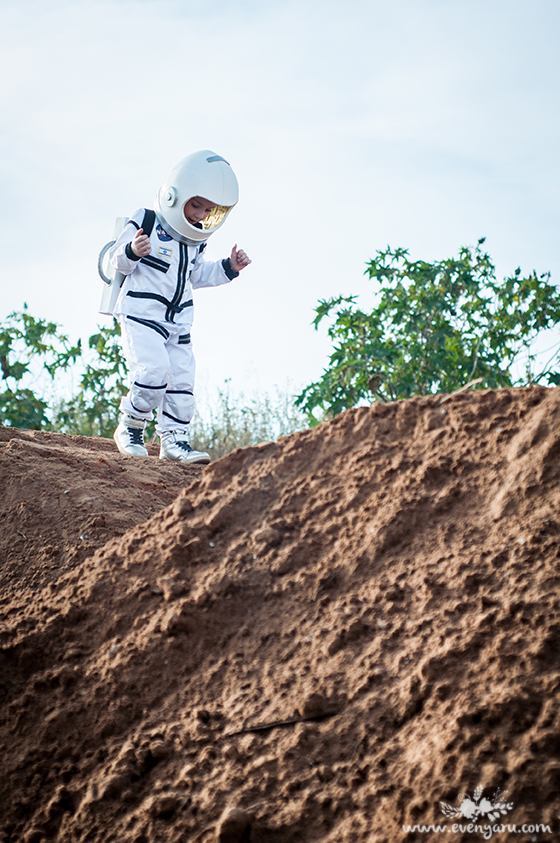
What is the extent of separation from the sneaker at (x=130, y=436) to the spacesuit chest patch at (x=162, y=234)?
49.6 inches

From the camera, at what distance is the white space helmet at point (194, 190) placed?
14.9 ft

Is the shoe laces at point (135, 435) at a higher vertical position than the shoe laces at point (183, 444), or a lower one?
higher

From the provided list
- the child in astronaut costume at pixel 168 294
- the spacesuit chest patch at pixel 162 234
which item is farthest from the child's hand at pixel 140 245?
the spacesuit chest patch at pixel 162 234

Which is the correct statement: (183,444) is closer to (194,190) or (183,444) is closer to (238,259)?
(238,259)

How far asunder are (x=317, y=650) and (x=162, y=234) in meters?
3.59

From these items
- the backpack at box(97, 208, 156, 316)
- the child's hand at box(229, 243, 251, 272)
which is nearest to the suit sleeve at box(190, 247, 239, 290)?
the child's hand at box(229, 243, 251, 272)

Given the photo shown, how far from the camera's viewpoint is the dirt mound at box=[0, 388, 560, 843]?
57.7 inches

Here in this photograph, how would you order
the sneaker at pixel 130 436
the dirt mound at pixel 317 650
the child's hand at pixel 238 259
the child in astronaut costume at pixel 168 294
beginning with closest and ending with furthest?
the dirt mound at pixel 317 650
the child in astronaut costume at pixel 168 294
the sneaker at pixel 130 436
the child's hand at pixel 238 259

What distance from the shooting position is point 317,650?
183cm

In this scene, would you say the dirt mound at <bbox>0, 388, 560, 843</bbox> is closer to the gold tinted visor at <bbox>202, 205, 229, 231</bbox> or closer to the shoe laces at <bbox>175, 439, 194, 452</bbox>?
the shoe laces at <bbox>175, 439, 194, 452</bbox>

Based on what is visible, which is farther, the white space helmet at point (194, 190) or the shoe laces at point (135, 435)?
the shoe laces at point (135, 435)

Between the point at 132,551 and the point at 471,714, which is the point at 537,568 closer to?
the point at 471,714

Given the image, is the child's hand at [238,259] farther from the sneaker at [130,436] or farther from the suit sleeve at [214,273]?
the sneaker at [130,436]

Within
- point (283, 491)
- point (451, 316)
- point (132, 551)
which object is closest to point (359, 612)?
point (283, 491)
